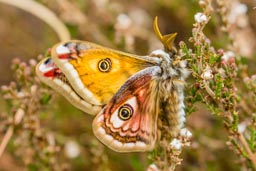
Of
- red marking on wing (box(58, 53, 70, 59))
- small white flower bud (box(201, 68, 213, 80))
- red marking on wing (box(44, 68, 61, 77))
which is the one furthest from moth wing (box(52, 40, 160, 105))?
small white flower bud (box(201, 68, 213, 80))

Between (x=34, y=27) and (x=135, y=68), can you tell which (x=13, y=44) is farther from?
(x=135, y=68)

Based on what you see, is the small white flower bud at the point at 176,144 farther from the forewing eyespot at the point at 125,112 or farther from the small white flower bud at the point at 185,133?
the forewing eyespot at the point at 125,112

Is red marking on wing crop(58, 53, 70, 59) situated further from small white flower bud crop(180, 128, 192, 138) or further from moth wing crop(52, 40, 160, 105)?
small white flower bud crop(180, 128, 192, 138)

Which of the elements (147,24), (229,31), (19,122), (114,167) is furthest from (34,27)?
(229,31)

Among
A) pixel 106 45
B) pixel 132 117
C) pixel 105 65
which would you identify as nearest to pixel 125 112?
pixel 132 117

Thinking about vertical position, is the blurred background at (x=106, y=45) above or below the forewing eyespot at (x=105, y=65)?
above

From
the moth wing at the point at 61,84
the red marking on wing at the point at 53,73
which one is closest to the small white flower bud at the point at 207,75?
the moth wing at the point at 61,84
